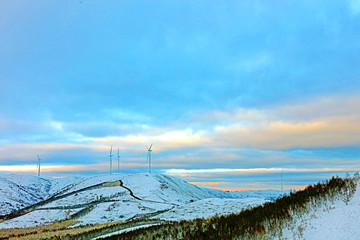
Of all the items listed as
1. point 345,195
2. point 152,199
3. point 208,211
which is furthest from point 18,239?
point 152,199

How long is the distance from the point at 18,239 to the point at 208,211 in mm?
17581

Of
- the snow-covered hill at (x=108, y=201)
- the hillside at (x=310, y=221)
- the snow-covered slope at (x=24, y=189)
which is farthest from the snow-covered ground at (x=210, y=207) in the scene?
the snow-covered slope at (x=24, y=189)

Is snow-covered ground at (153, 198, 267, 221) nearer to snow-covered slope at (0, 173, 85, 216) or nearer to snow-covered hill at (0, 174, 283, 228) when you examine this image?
snow-covered hill at (0, 174, 283, 228)

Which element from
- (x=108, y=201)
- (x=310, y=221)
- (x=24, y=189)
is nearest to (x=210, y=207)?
Result: (x=310, y=221)

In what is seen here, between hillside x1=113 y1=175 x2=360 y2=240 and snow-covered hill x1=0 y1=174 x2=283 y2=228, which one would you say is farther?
snow-covered hill x1=0 y1=174 x2=283 y2=228

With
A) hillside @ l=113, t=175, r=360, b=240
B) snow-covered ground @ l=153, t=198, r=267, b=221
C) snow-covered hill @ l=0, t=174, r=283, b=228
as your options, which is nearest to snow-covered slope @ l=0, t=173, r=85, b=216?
snow-covered hill @ l=0, t=174, r=283, b=228

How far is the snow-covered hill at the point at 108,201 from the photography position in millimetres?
37375

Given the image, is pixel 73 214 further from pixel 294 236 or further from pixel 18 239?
pixel 294 236

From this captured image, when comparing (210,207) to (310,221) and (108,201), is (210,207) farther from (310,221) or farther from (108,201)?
(108,201)

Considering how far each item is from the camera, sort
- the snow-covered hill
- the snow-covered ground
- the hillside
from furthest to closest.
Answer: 1. the snow-covered hill
2. the snow-covered ground
3. the hillside

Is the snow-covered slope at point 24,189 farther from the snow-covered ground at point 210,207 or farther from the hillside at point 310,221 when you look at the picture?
the hillside at point 310,221

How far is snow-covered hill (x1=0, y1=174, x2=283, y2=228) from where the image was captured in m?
37.4

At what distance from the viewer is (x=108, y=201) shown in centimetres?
7081

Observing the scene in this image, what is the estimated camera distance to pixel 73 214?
211 feet
